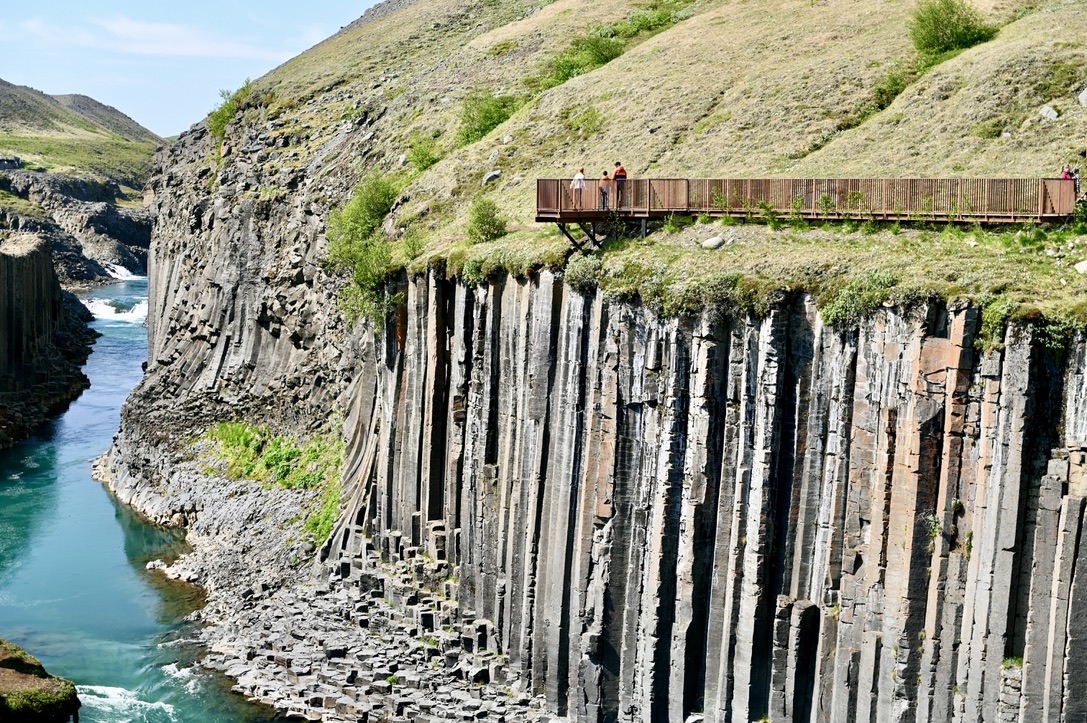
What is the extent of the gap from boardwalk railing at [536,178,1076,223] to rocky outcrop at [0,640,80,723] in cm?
2025

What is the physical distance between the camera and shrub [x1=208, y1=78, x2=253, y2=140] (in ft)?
292

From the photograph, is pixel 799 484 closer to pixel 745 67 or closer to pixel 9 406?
pixel 745 67

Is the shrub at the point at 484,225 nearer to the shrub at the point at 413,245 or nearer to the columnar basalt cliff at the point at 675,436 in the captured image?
the columnar basalt cliff at the point at 675,436

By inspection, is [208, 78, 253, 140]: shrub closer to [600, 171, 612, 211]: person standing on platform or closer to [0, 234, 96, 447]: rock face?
[0, 234, 96, 447]: rock face

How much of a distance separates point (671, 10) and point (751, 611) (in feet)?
174

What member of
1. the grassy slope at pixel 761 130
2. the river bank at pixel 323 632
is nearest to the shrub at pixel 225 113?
the grassy slope at pixel 761 130

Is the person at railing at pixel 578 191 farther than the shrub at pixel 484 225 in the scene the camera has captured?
No

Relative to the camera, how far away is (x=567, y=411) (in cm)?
3816

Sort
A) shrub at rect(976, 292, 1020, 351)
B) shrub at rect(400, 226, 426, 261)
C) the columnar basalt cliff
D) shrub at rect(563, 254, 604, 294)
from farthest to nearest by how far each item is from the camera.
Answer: shrub at rect(400, 226, 426, 261) → shrub at rect(563, 254, 604, 294) → the columnar basalt cliff → shrub at rect(976, 292, 1020, 351)

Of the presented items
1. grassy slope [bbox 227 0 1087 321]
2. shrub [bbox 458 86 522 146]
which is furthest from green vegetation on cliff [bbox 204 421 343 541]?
shrub [bbox 458 86 522 146]

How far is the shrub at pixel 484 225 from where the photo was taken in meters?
46.9

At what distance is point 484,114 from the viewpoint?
64688 millimetres

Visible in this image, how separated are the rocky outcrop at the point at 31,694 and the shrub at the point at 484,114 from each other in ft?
109

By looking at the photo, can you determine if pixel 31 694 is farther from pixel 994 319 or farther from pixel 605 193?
pixel 994 319
